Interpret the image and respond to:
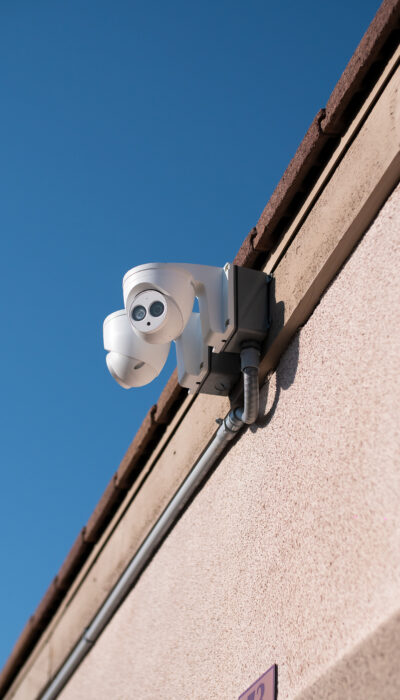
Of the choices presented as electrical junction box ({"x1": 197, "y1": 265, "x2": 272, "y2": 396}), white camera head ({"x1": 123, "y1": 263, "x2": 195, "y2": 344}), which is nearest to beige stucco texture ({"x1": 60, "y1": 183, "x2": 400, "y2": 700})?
electrical junction box ({"x1": 197, "y1": 265, "x2": 272, "y2": 396})

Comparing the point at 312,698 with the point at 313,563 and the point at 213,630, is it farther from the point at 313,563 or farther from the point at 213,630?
the point at 213,630

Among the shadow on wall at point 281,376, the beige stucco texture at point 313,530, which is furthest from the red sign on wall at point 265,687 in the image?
the shadow on wall at point 281,376

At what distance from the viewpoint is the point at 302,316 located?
2.58 metres

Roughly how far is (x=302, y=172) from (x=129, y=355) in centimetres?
87

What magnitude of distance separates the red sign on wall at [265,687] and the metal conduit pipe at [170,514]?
844mm

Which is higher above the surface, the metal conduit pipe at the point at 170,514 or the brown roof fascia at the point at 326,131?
the brown roof fascia at the point at 326,131

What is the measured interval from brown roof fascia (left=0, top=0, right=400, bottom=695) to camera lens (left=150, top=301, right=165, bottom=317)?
20.1 inches

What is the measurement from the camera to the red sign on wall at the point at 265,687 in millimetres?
2098

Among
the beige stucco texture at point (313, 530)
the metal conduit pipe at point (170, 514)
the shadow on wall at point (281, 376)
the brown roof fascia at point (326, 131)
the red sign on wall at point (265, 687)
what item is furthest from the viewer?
the metal conduit pipe at point (170, 514)

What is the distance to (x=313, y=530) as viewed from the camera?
2.14 m

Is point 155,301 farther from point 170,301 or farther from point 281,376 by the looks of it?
point 281,376

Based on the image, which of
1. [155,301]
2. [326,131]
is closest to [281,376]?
[155,301]

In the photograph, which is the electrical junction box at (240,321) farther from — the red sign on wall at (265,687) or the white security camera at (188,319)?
the red sign on wall at (265,687)

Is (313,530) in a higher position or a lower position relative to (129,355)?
lower
